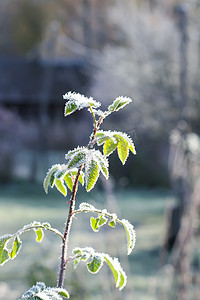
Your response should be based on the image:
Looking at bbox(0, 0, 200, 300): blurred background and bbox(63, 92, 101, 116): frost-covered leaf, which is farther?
bbox(0, 0, 200, 300): blurred background

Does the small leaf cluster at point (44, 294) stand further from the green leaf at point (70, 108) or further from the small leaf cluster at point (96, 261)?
the green leaf at point (70, 108)

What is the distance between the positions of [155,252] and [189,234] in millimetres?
3193

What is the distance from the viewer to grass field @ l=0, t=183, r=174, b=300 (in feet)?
8.13

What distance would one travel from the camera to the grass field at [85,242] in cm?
248

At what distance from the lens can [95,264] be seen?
16.3 inches

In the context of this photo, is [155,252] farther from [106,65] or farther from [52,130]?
[52,130]

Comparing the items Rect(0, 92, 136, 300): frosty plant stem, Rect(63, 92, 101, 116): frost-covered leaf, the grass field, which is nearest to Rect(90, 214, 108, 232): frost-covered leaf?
Rect(0, 92, 136, 300): frosty plant stem

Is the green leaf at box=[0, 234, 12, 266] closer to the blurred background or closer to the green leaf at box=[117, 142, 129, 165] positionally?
the green leaf at box=[117, 142, 129, 165]

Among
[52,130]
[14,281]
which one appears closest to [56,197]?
[52,130]

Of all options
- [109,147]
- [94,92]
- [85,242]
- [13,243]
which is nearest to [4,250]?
[13,243]

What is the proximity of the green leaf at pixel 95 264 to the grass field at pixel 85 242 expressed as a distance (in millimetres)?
1583

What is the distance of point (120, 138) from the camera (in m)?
0.41

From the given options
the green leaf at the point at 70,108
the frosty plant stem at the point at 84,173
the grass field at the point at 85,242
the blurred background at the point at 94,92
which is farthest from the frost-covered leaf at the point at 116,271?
the blurred background at the point at 94,92

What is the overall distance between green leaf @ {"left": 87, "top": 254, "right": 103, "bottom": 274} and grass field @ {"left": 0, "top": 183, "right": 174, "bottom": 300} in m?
1.58
